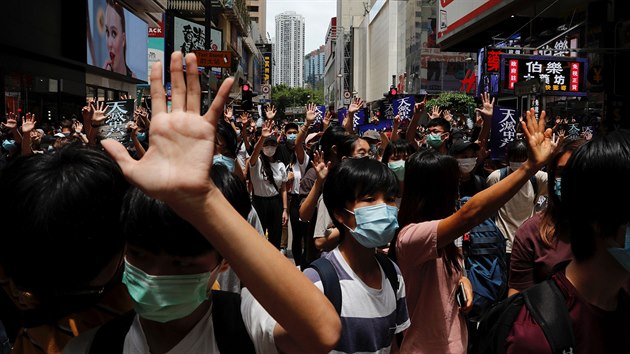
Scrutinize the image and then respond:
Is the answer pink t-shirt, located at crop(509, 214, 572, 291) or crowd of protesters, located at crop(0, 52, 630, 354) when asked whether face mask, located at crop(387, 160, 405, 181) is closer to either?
crowd of protesters, located at crop(0, 52, 630, 354)

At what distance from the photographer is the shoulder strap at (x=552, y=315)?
1.74m

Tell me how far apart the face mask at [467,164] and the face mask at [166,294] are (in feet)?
14.2

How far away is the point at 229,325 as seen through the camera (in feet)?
5.65

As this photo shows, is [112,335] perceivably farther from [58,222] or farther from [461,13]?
[461,13]

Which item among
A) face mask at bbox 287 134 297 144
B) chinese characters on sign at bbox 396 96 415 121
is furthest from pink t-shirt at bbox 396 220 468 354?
chinese characters on sign at bbox 396 96 415 121

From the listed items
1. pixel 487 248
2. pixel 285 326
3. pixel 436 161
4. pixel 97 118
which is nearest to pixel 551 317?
pixel 285 326

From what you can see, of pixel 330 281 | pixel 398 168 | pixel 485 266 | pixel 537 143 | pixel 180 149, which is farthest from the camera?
pixel 398 168

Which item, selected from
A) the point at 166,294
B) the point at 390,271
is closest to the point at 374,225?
the point at 390,271

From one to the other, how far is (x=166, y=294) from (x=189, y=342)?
0.57 feet

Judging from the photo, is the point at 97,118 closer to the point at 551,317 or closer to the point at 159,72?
the point at 159,72

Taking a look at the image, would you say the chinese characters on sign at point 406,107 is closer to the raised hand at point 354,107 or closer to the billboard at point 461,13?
the raised hand at point 354,107

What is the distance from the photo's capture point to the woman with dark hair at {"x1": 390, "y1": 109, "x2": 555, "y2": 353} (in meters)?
2.67

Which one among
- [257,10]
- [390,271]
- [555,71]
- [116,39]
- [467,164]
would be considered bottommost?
[390,271]

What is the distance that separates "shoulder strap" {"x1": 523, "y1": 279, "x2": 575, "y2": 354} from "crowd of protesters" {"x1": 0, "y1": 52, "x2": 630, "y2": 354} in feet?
0.09
